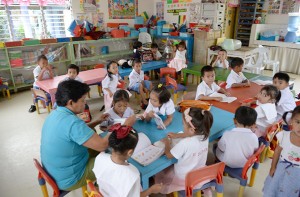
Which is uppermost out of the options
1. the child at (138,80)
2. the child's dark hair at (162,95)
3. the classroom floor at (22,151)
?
the child's dark hair at (162,95)

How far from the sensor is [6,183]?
2.32m

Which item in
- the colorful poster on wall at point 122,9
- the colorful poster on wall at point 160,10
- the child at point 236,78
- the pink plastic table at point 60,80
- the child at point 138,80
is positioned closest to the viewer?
the child at point 236,78

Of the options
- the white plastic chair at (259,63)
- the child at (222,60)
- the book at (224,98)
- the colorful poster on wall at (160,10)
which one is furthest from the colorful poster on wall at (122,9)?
the book at (224,98)

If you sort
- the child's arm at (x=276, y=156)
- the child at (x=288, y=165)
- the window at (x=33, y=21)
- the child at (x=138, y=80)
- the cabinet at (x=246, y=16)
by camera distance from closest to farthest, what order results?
the child at (x=288, y=165)
the child's arm at (x=276, y=156)
the child at (x=138, y=80)
the window at (x=33, y=21)
the cabinet at (x=246, y=16)

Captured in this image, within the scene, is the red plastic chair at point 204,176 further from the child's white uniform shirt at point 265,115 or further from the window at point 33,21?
the window at point 33,21

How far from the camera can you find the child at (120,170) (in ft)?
4.09

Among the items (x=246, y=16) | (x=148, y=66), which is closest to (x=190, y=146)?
(x=148, y=66)

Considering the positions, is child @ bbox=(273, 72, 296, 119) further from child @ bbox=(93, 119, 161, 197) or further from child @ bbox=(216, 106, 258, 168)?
child @ bbox=(93, 119, 161, 197)

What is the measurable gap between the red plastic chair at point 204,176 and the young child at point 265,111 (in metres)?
0.87

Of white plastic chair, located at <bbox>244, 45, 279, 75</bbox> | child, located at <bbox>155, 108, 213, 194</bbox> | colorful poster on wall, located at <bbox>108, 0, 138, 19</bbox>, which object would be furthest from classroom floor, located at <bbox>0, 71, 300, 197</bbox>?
colorful poster on wall, located at <bbox>108, 0, 138, 19</bbox>

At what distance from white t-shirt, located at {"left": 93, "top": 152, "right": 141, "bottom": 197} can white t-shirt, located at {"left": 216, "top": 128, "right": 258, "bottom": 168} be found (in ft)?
2.81

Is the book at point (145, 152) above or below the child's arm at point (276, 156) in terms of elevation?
above

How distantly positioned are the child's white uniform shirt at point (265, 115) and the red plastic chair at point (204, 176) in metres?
0.96

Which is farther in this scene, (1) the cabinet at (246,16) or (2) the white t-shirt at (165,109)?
(1) the cabinet at (246,16)
